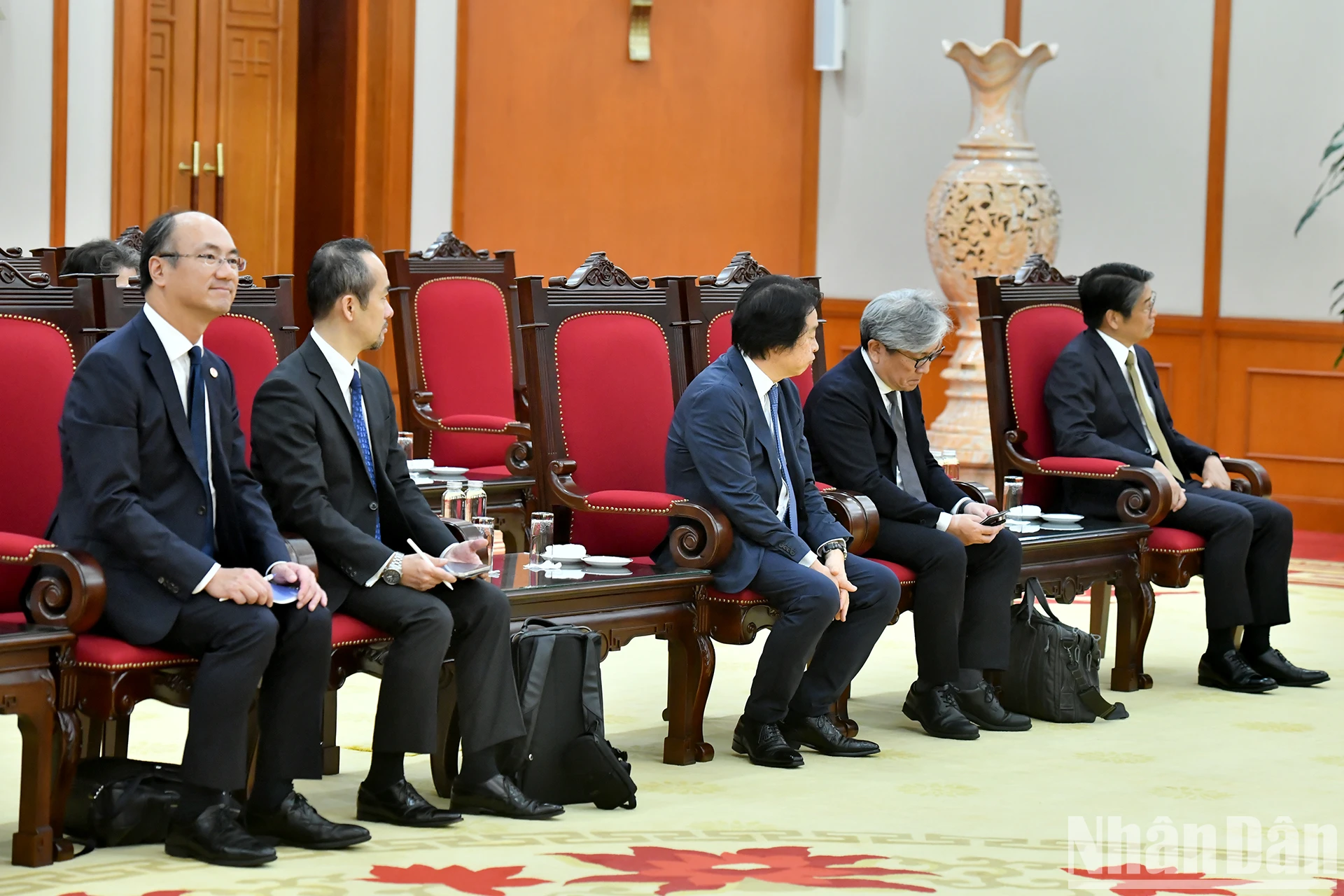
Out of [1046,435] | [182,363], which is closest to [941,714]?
[1046,435]

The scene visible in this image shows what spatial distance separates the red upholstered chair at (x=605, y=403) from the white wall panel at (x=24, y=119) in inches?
126

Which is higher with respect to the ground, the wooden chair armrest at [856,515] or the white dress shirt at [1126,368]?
the white dress shirt at [1126,368]

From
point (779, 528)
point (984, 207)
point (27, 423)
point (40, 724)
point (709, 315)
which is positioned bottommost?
point (40, 724)

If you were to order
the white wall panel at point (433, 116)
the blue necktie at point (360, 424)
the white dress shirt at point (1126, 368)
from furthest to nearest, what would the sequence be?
the white wall panel at point (433, 116), the white dress shirt at point (1126, 368), the blue necktie at point (360, 424)

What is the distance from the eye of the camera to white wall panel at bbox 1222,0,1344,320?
8430 mm

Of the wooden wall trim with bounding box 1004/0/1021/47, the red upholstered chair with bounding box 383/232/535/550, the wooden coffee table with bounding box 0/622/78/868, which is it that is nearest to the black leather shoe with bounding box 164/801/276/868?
the wooden coffee table with bounding box 0/622/78/868

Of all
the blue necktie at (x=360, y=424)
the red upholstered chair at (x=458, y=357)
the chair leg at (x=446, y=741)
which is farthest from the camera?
the red upholstered chair at (x=458, y=357)

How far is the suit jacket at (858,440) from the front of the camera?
4699mm

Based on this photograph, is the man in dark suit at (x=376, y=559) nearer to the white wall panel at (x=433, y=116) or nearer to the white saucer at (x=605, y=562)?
the white saucer at (x=605, y=562)

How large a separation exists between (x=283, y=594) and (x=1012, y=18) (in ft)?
22.7

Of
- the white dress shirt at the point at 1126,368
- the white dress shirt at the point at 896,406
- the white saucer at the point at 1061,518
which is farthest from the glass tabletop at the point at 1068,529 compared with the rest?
the white dress shirt at the point at 1126,368

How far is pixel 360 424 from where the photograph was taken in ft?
12.3

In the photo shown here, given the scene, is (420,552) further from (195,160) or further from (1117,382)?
(195,160)

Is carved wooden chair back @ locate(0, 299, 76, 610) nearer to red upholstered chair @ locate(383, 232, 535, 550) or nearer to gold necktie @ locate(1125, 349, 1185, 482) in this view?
A: red upholstered chair @ locate(383, 232, 535, 550)
